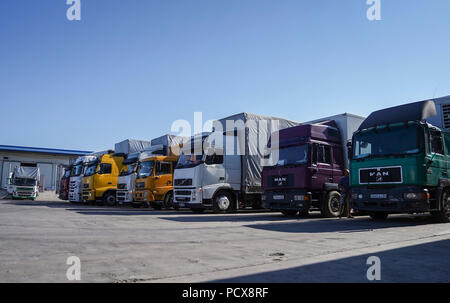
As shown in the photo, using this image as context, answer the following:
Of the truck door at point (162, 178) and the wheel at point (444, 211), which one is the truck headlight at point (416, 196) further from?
the truck door at point (162, 178)

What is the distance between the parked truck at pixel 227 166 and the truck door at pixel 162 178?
2.21 meters

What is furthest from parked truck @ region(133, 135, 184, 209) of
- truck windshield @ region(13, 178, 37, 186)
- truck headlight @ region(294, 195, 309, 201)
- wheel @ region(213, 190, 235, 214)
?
truck windshield @ region(13, 178, 37, 186)

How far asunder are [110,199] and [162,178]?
5892 millimetres

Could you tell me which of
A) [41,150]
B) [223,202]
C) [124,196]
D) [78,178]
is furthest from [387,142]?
[41,150]

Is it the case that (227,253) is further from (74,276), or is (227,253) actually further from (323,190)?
(323,190)

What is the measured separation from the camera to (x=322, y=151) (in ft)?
38.3

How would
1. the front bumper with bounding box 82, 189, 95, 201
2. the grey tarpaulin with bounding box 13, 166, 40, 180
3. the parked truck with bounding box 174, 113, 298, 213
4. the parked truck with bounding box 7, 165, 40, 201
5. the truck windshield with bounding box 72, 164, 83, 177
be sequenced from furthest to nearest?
the grey tarpaulin with bounding box 13, 166, 40, 180 < the parked truck with bounding box 7, 165, 40, 201 < the truck windshield with bounding box 72, 164, 83, 177 < the front bumper with bounding box 82, 189, 95, 201 < the parked truck with bounding box 174, 113, 298, 213

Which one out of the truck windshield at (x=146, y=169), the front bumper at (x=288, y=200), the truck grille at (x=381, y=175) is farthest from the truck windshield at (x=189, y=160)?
the truck grille at (x=381, y=175)

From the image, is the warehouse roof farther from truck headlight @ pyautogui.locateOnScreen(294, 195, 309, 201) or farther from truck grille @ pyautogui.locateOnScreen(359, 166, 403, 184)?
truck grille @ pyautogui.locateOnScreen(359, 166, 403, 184)

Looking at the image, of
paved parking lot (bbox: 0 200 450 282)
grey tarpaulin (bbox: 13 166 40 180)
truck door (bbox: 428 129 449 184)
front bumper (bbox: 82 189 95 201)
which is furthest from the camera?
grey tarpaulin (bbox: 13 166 40 180)

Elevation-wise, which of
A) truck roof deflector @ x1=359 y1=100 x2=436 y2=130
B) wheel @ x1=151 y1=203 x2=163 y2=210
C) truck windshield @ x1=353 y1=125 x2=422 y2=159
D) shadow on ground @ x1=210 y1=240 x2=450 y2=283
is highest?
truck roof deflector @ x1=359 y1=100 x2=436 y2=130

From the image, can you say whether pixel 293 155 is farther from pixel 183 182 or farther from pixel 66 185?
pixel 66 185

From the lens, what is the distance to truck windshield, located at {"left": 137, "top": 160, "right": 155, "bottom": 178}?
647 inches
